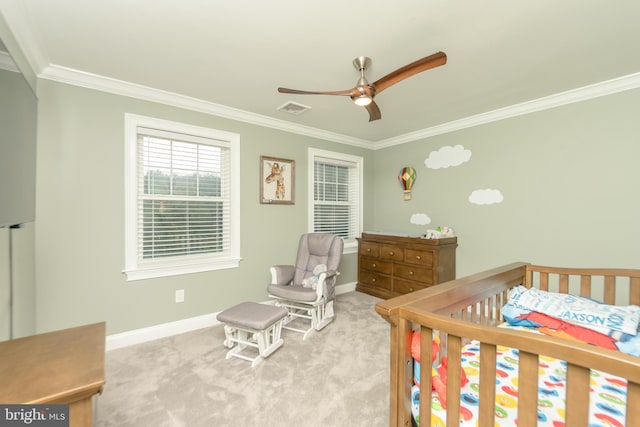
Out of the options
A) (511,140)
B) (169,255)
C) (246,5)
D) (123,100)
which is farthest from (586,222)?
(123,100)

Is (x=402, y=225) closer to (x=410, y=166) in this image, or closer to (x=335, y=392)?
(x=410, y=166)

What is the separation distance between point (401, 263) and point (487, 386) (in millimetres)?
2774

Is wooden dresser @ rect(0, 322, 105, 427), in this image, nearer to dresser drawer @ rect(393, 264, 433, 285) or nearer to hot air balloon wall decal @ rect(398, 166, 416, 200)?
dresser drawer @ rect(393, 264, 433, 285)

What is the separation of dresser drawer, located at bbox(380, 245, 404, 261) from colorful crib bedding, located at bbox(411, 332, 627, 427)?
7.58ft

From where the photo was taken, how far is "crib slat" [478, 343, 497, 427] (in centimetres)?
88

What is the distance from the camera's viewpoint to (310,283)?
3.02 meters

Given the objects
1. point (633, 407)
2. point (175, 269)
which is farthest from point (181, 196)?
point (633, 407)

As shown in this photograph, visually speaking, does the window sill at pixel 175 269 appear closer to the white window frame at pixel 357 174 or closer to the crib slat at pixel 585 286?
the white window frame at pixel 357 174

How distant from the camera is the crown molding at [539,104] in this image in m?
2.38

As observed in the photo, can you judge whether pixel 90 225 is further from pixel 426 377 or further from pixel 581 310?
pixel 581 310

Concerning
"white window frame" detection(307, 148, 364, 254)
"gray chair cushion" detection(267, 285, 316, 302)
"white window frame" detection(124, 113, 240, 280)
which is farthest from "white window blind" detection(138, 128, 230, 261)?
"white window frame" detection(307, 148, 364, 254)

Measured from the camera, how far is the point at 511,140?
121 inches

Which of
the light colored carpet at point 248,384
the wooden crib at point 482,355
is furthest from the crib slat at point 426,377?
the light colored carpet at point 248,384

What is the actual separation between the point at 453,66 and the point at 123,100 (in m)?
2.90
